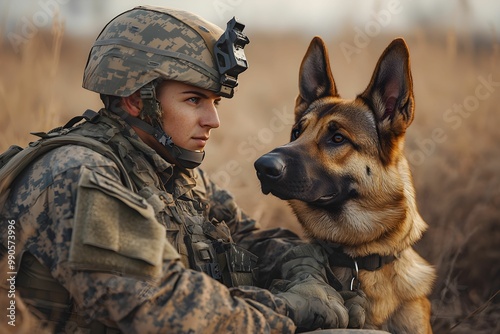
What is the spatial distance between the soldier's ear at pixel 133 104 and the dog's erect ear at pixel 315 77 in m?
1.13

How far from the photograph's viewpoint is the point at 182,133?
3244 millimetres

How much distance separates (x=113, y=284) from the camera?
7.59ft

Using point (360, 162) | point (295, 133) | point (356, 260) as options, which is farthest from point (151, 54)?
point (356, 260)

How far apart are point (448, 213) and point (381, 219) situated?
257cm

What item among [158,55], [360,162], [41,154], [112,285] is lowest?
[112,285]

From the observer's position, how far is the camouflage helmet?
311 cm

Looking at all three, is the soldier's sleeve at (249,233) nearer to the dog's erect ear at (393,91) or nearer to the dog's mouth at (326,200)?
the dog's mouth at (326,200)

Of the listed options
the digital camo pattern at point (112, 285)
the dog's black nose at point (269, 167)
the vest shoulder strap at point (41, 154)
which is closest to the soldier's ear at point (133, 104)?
the vest shoulder strap at point (41, 154)

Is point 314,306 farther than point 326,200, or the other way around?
point 326,200

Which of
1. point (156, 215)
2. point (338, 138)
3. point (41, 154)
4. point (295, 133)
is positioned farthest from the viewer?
point (295, 133)

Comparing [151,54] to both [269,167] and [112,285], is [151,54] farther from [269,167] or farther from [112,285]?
[112,285]

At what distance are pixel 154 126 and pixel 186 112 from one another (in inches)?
7.2

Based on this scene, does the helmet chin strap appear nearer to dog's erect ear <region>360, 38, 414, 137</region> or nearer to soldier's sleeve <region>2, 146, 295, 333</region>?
soldier's sleeve <region>2, 146, 295, 333</region>

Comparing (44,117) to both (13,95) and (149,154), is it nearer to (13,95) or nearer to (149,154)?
(13,95)
